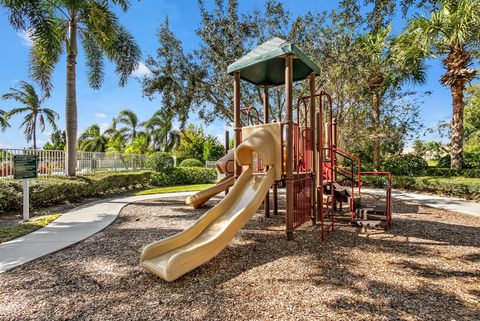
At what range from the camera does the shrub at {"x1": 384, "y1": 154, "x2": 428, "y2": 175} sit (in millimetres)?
15859

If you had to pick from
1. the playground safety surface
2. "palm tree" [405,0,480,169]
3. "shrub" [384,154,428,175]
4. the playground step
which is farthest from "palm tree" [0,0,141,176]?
"shrub" [384,154,428,175]

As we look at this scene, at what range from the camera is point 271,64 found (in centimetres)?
632

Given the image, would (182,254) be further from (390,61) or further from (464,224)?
(390,61)

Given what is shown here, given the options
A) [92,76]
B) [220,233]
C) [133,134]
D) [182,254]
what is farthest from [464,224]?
[133,134]

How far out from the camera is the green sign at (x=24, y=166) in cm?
679

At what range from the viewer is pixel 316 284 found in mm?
3230

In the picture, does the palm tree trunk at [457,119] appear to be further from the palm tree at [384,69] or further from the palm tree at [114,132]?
the palm tree at [114,132]

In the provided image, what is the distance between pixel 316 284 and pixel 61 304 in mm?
2893

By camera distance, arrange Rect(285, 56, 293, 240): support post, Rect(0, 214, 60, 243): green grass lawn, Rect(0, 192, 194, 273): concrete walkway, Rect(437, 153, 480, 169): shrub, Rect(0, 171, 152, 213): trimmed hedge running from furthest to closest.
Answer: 1. Rect(437, 153, 480, 169): shrub
2. Rect(0, 171, 152, 213): trimmed hedge
3. Rect(0, 214, 60, 243): green grass lawn
4. Rect(285, 56, 293, 240): support post
5. Rect(0, 192, 194, 273): concrete walkway

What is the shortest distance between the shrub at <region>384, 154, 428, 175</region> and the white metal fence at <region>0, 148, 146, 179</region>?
55.3ft

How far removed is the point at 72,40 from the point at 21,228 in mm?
8941

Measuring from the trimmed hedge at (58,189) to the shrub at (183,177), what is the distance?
2.31 metres

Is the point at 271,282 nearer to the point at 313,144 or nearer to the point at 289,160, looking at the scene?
the point at 289,160

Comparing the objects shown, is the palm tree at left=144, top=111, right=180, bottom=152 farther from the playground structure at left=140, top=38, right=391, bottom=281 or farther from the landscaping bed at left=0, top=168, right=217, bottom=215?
the playground structure at left=140, top=38, right=391, bottom=281
